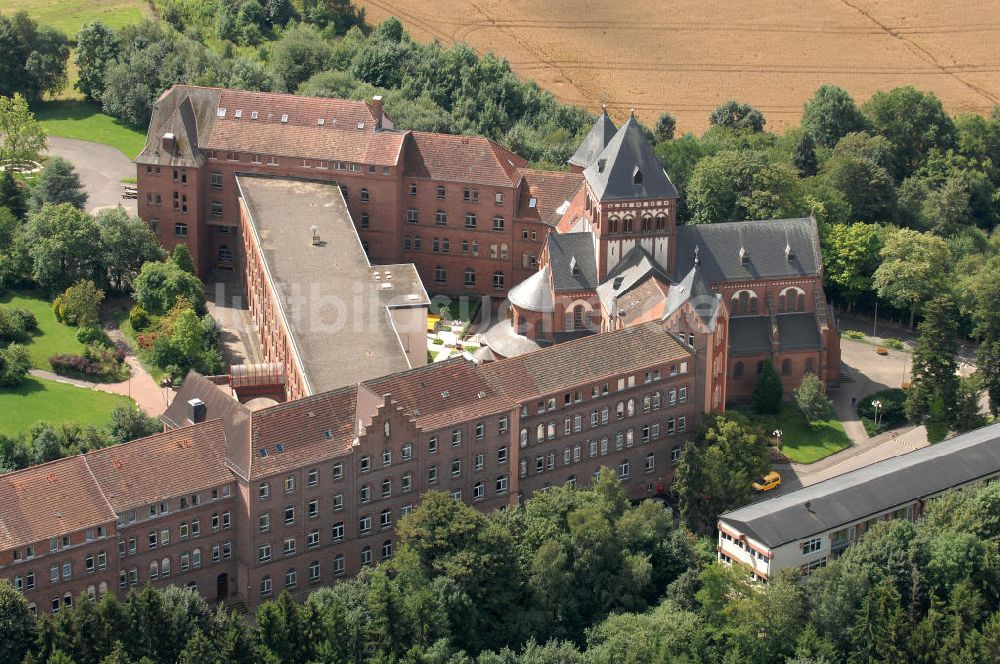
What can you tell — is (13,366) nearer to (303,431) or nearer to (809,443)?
Answer: (303,431)

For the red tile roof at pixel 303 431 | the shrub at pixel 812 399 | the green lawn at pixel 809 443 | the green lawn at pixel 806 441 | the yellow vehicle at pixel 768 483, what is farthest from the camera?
the shrub at pixel 812 399

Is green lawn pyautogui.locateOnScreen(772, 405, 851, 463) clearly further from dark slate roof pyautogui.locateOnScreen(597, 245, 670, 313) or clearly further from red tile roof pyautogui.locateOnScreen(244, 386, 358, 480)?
red tile roof pyautogui.locateOnScreen(244, 386, 358, 480)

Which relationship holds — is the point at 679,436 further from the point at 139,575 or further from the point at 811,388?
the point at 139,575

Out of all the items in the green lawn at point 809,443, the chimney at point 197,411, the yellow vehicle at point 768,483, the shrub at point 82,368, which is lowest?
the yellow vehicle at point 768,483

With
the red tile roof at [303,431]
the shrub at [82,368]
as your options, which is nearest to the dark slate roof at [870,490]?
the red tile roof at [303,431]

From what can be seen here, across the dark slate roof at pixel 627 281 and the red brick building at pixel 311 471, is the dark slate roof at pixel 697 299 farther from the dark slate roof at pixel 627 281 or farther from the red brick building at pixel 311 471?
the dark slate roof at pixel 627 281

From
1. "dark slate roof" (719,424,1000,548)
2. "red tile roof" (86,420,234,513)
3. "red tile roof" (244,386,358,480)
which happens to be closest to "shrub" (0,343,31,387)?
"red tile roof" (86,420,234,513)

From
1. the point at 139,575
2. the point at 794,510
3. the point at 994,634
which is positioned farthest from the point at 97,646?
the point at 994,634
